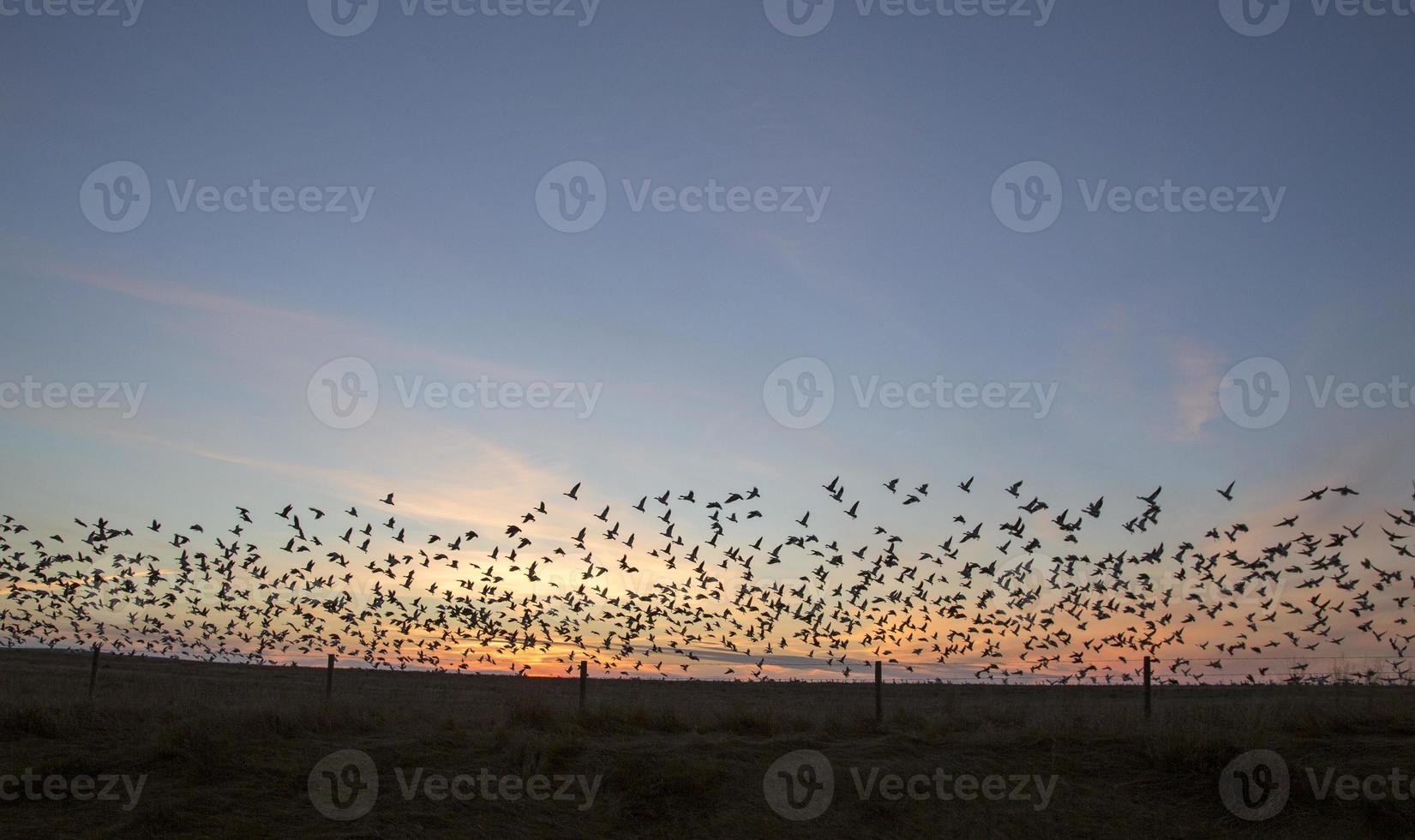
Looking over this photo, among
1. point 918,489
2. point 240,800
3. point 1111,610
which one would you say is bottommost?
point 240,800

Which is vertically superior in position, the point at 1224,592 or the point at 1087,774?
the point at 1224,592

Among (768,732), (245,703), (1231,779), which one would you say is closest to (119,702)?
(245,703)

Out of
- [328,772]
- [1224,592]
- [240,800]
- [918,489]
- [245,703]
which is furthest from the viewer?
[918,489]

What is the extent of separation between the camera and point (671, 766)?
50.9 ft

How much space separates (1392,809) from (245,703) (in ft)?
73.2

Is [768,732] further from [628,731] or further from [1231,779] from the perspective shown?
[1231,779]

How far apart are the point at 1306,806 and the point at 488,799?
1341 centimetres

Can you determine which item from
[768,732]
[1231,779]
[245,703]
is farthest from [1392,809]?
[245,703]

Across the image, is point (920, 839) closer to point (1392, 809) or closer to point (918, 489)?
point (1392, 809)

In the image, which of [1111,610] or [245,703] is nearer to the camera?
[245,703]

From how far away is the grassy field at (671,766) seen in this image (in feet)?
46.6

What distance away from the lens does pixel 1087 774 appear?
51.6 feet

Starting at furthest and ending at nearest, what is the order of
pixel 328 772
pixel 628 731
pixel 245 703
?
pixel 245 703, pixel 628 731, pixel 328 772

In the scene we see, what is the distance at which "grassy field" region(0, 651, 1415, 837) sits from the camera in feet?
46.6
